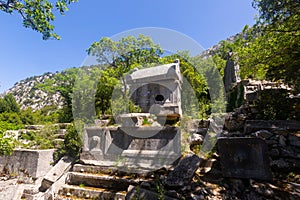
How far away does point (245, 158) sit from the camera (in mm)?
2814

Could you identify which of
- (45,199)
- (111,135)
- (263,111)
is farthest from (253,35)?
(45,199)

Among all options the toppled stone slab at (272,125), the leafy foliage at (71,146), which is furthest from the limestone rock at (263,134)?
the leafy foliage at (71,146)

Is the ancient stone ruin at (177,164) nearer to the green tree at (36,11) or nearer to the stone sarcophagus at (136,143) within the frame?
the stone sarcophagus at (136,143)

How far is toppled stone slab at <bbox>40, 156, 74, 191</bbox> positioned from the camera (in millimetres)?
4406

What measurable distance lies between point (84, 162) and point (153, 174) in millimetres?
2451

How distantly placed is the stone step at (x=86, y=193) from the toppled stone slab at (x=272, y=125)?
143 inches

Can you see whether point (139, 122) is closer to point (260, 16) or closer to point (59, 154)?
point (59, 154)

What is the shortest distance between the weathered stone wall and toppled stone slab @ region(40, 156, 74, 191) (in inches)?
33.8

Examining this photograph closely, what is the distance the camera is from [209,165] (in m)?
3.63

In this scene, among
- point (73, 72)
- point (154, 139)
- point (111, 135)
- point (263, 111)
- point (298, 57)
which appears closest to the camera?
point (298, 57)

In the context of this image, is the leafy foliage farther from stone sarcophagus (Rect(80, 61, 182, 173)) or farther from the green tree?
the green tree

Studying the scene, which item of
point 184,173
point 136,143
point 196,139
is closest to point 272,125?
point 196,139

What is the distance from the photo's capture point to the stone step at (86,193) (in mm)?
3383

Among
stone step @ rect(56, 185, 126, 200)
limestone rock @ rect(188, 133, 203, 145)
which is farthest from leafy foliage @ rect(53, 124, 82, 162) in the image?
limestone rock @ rect(188, 133, 203, 145)
